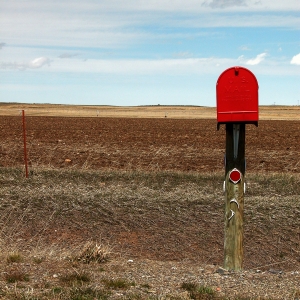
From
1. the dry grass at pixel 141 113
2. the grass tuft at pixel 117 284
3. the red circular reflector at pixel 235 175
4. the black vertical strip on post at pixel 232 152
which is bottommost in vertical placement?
the grass tuft at pixel 117 284

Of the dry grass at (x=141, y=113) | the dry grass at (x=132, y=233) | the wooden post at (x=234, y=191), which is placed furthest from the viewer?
the dry grass at (x=141, y=113)

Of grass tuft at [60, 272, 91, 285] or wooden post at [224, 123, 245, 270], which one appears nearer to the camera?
grass tuft at [60, 272, 91, 285]

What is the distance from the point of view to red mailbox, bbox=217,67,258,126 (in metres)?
4.82

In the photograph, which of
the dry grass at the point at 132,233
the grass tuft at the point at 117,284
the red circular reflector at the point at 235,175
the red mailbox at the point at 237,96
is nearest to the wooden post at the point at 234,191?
the red circular reflector at the point at 235,175

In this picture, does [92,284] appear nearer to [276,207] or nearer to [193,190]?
[276,207]

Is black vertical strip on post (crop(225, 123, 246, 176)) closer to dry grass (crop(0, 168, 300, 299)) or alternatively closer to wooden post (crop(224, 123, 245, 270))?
wooden post (crop(224, 123, 245, 270))

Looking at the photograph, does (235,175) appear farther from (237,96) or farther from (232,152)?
(237,96)

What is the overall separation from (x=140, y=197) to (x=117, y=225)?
1413 mm

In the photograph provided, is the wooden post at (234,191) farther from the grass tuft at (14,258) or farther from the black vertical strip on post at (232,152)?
the grass tuft at (14,258)

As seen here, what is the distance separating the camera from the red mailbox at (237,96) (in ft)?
15.8

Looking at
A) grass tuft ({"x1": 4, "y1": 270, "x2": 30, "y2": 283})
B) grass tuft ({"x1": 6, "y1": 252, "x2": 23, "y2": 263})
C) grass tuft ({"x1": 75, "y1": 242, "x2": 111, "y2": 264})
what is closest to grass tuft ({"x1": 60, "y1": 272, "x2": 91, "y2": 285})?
grass tuft ({"x1": 4, "y1": 270, "x2": 30, "y2": 283})

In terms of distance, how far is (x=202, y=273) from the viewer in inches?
199

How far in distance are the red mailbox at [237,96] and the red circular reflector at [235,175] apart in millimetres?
499

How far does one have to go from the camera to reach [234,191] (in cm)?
509
